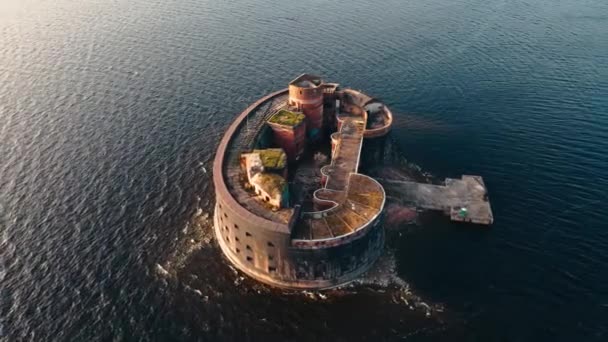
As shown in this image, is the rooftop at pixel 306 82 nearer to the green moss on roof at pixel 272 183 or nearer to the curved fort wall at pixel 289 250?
the green moss on roof at pixel 272 183

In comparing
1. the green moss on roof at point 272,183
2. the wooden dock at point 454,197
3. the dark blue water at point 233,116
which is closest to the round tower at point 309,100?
the wooden dock at point 454,197

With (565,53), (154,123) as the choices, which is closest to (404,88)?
(565,53)

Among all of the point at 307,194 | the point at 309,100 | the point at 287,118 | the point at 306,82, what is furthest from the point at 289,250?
the point at 306,82

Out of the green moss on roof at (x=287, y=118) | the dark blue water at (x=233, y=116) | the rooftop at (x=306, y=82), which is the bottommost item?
the dark blue water at (x=233, y=116)

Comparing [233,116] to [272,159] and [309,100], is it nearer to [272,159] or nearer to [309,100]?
[309,100]

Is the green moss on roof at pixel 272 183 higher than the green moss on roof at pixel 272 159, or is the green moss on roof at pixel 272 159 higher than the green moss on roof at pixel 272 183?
the green moss on roof at pixel 272 159

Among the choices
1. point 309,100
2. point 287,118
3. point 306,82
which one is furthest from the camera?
point 306,82
